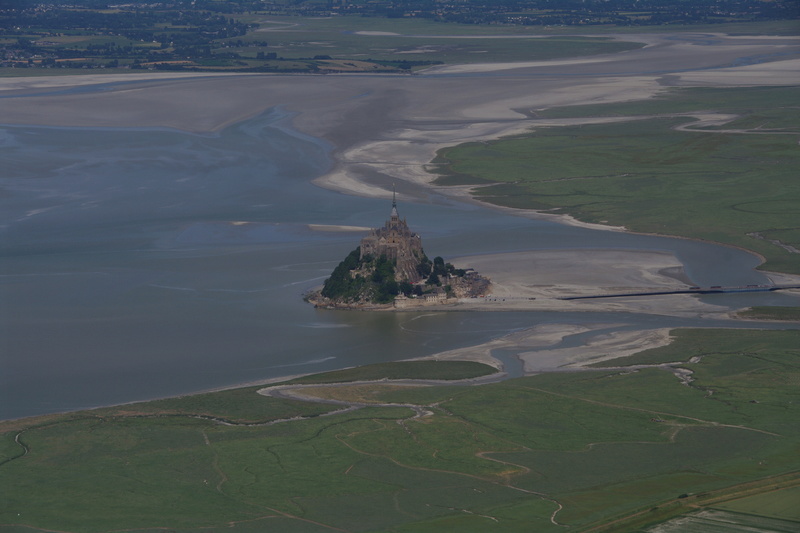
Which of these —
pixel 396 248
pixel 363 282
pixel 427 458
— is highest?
pixel 396 248

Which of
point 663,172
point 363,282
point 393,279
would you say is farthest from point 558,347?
point 663,172

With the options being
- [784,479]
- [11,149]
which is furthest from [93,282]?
[11,149]

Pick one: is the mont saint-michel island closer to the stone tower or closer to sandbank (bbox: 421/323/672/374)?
the stone tower

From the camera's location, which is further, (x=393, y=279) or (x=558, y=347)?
(x=393, y=279)

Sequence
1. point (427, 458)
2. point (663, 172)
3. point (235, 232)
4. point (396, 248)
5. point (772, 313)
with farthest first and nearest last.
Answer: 1. point (663, 172)
2. point (235, 232)
3. point (396, 248)
4. point (772, 313)
5. point (427, 458)

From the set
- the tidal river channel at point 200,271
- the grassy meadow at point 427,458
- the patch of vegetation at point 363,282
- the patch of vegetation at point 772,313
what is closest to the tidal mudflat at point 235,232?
the tidal river channel at point 200,271

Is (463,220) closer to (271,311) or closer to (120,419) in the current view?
(271,311)

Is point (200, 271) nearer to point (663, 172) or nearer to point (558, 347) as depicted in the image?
point (558, 347)
